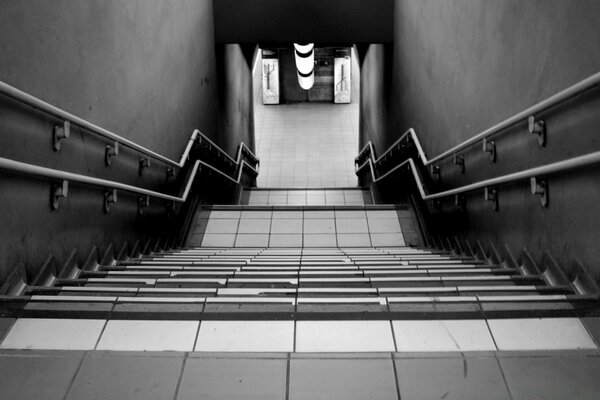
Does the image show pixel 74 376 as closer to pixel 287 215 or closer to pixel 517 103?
pixel 517 103

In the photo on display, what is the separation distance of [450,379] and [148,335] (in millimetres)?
862

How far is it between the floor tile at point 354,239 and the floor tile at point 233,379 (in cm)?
301

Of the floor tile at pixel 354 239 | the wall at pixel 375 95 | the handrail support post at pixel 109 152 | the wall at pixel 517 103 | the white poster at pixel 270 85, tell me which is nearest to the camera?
the wall at pixel 517 103

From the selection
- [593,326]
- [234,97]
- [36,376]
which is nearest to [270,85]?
[234,97]

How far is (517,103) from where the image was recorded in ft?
8.50

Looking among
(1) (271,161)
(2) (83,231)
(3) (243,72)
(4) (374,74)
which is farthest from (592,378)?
(1) (271,161)

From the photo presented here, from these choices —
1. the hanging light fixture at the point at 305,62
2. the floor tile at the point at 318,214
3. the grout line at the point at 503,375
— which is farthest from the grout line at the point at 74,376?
the hanging light fixture at the point at 305,62

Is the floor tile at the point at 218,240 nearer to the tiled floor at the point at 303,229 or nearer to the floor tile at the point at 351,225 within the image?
the tiled floor at the point at 303,229

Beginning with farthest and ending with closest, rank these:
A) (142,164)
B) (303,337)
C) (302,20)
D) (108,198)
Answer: (302,20), (142,164), (108,198), (303,337)

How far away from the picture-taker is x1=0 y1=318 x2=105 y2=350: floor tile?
1.36 meters

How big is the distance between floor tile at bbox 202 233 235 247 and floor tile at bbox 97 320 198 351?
9.36ft

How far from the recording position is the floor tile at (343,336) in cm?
135

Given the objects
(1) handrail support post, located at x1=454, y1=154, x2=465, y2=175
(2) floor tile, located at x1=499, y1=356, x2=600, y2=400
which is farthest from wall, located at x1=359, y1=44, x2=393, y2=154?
(2) floor tile, located at x1=499, y1=356, x2=600, y2=400

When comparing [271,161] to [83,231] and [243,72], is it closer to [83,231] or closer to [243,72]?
[243,72]
